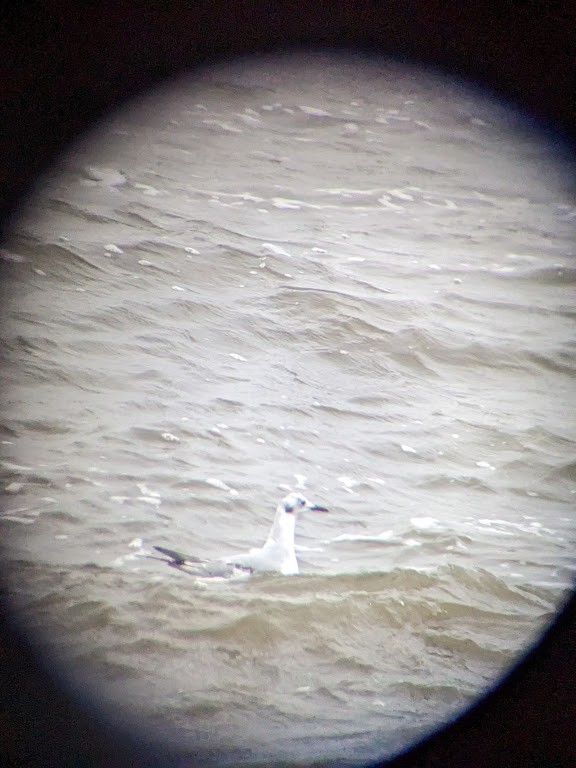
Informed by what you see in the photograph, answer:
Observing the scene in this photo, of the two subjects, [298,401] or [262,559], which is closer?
[262,559]

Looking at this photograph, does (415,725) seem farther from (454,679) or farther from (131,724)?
(131,724)

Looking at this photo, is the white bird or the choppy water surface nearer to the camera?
Result: the choppy water surface

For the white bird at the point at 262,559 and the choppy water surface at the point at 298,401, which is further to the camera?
the white bird at the point at 262,559

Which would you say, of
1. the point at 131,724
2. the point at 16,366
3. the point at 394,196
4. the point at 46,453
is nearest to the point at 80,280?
the point at 16,366

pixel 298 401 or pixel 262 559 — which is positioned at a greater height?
pixel 298 401
